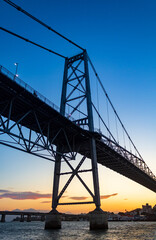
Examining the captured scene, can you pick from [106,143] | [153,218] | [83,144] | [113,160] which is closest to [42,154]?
[83,144]

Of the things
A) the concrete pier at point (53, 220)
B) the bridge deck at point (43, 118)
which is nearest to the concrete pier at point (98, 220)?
the concrete pier at point (53, 220)

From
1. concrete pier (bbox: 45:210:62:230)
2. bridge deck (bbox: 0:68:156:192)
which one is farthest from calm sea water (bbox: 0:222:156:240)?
bridge deck (bbox: 0:68:156:192)

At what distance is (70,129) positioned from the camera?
27.3 metres

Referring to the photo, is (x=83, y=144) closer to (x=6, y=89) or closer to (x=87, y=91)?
(x=87, y=91)

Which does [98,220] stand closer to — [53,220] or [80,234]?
[80,234]

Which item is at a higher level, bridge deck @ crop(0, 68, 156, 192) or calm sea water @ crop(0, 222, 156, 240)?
bridge deck @ crop(0, 68, 156, 192)

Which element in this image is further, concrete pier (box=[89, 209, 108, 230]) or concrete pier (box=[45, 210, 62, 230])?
concrete pier (box=[45, 210, 62, 230])

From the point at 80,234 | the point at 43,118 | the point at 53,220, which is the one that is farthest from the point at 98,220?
the point at 43,118

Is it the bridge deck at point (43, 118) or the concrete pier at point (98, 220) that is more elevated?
the bridge deck at point (43, 118)

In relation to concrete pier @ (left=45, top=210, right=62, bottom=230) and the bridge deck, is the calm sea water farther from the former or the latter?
the bridge deck

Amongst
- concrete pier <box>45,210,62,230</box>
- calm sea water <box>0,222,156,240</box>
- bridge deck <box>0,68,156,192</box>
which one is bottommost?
calm sea water <box>0,222,156,240</box>

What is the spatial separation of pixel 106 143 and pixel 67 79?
11.9m

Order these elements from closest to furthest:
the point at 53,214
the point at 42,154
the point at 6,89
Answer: the point at 6,89 < the point at 42,154 < the point at 53,214

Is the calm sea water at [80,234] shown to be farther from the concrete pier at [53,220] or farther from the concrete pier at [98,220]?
the concrete pier at [53,220]
